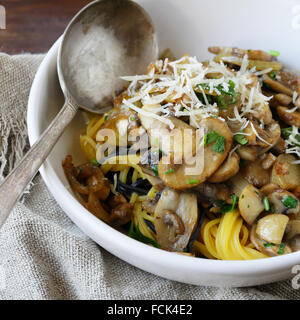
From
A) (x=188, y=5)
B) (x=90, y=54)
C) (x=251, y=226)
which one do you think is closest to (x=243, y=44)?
(x=188, y=5)

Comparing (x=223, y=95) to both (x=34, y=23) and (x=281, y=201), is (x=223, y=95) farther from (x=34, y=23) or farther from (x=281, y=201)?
(x=34, y=23)

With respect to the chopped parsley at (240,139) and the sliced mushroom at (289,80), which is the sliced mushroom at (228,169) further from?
the sliced mushroom at (289,80)

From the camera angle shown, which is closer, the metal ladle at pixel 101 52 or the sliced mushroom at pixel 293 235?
the sliced mushroom at pixel 293 235

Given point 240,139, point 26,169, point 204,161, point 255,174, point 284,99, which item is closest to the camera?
point 26,169

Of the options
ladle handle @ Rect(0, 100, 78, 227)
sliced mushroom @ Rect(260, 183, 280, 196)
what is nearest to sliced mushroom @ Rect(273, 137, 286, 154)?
sliced mushroom @ Rect(260, 183, 280, 196)

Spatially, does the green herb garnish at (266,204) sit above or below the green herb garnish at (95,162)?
above

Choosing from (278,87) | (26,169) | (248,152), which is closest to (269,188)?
(248,152)

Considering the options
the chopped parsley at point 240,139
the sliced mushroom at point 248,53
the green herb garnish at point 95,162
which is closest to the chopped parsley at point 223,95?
the chopped parsley at point 240,139
